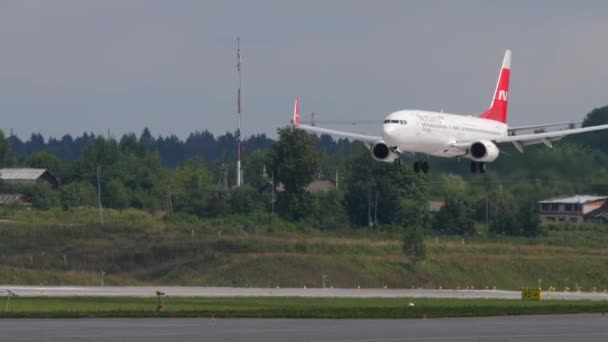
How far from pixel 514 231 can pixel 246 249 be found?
1080 inches

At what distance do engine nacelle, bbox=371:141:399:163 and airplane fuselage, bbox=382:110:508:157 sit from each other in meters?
0.97

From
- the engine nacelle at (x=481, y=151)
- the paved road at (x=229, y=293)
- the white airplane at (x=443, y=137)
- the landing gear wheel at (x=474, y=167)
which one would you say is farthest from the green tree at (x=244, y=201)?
the engine nacelle at (x=481, y=151)

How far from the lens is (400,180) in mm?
147500

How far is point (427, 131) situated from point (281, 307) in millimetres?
15884

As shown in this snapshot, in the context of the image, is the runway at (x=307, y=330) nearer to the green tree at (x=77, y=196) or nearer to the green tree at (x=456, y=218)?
the green tree at (x=456, y=218)

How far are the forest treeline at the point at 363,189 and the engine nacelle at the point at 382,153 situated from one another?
19.9m

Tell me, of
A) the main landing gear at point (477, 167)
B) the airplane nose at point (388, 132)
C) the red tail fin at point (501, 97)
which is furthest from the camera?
the red tail fin at point (501, 97)

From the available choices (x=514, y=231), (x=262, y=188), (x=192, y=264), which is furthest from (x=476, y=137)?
(x=262, y=188)

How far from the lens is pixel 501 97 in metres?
102

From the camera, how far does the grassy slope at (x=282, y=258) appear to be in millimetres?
111250

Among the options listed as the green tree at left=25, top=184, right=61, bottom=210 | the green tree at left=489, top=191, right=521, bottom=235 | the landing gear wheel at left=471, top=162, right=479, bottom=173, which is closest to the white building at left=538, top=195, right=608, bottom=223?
the green tree at left=489, top=191, right=521, bottom=235

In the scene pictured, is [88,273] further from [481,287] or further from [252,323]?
[252,323]

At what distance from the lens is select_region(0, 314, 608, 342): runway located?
1970 inches

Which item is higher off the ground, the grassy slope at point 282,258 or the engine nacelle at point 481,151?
the engine nacelle at point 481,151
